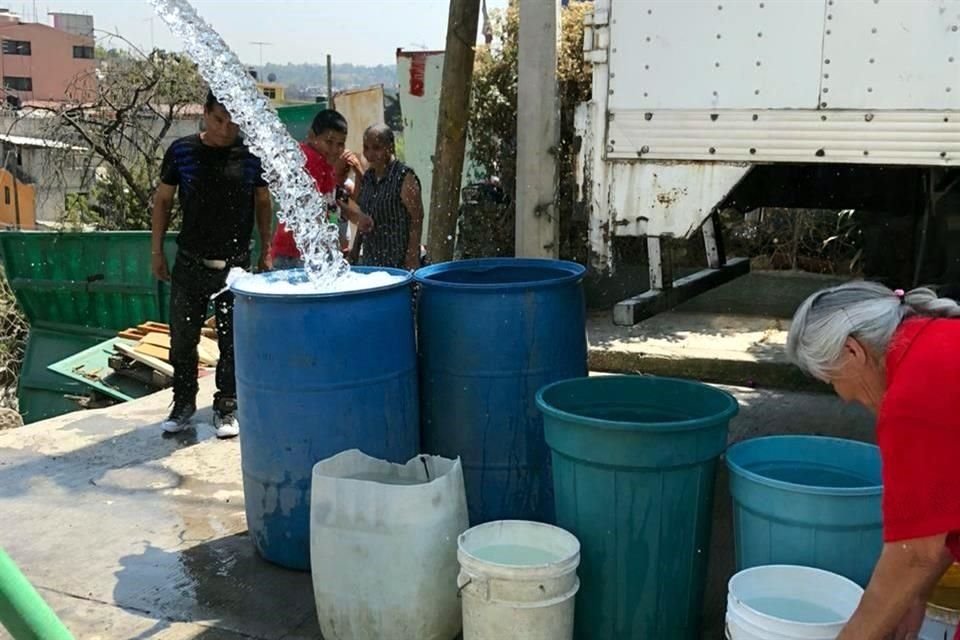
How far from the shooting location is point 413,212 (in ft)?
16.7

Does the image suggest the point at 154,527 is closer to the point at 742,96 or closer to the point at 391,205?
the point at 391,205

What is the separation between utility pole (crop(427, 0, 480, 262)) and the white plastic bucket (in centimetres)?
321

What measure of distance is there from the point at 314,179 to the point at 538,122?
1520 mm

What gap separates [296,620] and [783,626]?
64.1 inches

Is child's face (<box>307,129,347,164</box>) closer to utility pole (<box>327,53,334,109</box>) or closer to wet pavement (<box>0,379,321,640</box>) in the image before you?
wet pavement (<box>0,379,321,640</box>)

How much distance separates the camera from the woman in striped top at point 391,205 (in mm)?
5055

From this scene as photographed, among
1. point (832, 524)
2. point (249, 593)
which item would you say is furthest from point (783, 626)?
point (249, 593)

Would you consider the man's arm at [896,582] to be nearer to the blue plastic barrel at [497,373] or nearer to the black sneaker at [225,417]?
the blue plastic barrel at [497,373]

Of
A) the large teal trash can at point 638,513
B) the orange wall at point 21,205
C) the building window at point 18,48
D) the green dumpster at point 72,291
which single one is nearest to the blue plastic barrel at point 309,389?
the large teal trash can at point 638,513

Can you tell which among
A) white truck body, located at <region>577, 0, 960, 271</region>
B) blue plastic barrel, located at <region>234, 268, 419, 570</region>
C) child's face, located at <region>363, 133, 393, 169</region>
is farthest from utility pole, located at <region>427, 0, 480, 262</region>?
blue plastic barrel, located at <region>234, 268, 419, 570</region>

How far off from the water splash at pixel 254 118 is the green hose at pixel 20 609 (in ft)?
9.88

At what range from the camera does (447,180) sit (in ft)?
16.4

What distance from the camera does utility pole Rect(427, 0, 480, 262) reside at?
15.8ft

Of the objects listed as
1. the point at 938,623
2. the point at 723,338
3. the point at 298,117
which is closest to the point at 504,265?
the point at 938,623
